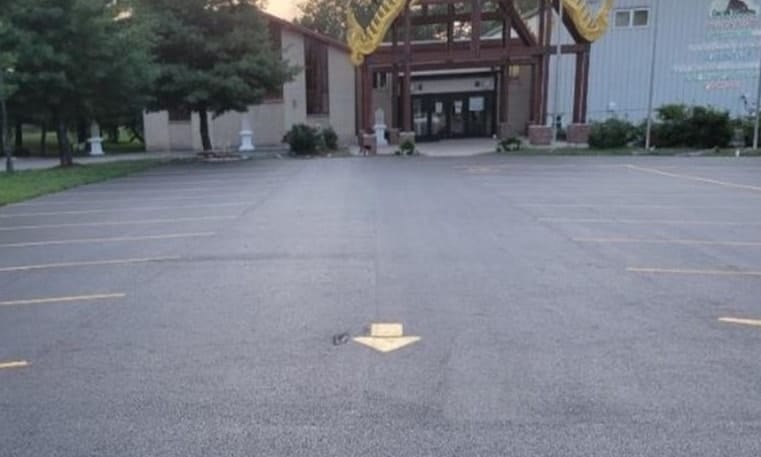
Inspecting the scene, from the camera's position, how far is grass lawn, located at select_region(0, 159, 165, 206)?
16.6 meters

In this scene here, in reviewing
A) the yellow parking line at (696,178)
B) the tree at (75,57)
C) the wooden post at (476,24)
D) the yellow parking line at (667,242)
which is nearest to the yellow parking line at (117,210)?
the yellow parking line at (667,242)

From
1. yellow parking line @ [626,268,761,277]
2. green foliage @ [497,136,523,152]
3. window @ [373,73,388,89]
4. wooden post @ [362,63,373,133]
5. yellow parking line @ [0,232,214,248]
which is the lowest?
yellow parking line @ [0,232,214,248]

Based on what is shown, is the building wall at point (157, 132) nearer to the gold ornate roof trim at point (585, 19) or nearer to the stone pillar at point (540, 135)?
the stone pillar at point (540, 135)

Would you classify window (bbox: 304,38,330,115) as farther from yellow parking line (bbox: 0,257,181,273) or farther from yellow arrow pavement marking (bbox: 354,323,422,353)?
yellow arrow pavement marking (bbox: 354,323,422,353)

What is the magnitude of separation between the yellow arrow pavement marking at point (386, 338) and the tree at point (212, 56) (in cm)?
2119

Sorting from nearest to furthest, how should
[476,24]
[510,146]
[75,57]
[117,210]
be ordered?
[117,210] < [75,57] < [510,146] < [476,24]

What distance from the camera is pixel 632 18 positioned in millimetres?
34594

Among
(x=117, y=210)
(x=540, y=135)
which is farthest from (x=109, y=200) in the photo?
(x=540, y=135)

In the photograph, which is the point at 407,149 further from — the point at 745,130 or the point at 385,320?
the point at 385,320

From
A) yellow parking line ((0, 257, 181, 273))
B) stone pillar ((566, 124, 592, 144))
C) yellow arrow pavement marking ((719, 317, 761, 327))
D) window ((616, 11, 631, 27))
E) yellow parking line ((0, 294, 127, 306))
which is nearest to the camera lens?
yellow arrow pavement marking ((719, 317, 761, 327))

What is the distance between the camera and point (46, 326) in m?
5.91

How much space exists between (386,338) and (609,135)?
25.1 meters

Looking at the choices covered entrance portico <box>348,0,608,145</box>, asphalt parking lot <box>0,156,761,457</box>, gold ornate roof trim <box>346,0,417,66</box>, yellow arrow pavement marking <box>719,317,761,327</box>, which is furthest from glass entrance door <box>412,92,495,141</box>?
yellow arrow pavement marking <box>719,317,761,327</box>

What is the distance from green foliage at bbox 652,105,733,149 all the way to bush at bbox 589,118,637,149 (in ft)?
5.21
